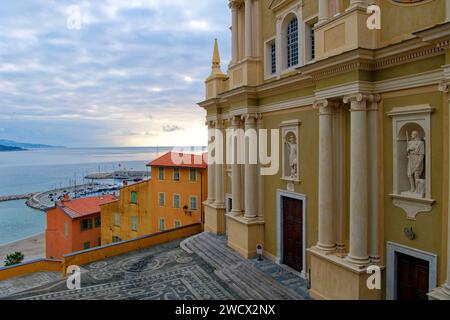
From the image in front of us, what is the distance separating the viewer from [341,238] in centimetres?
973

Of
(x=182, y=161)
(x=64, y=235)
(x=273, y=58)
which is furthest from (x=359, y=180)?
(x=64, y=235)

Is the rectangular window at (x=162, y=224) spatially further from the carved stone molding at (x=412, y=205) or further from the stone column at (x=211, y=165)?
the carved stone molding at (x=412, y=205)

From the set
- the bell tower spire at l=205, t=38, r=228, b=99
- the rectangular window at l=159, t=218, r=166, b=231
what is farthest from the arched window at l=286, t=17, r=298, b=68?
the rectangular window at l=159, t=218, r=166, b=231

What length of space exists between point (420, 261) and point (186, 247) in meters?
11.0

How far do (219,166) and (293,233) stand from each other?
20.6 ft

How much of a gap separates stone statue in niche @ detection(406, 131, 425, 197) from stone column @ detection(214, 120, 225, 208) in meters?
10.4

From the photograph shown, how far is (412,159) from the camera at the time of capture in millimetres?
7824

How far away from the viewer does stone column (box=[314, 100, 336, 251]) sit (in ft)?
31.2

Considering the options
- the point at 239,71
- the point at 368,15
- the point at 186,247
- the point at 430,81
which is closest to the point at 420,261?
the point at 430,81

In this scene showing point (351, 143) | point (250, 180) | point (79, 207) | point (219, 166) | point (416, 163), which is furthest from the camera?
point (79, 207)

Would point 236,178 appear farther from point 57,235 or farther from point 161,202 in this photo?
point 57,235

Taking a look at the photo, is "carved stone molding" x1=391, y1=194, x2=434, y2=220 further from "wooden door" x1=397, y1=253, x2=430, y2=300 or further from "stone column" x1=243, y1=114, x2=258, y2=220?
→ "stone column" x1=243, y1=114, x2=258, y2=220
